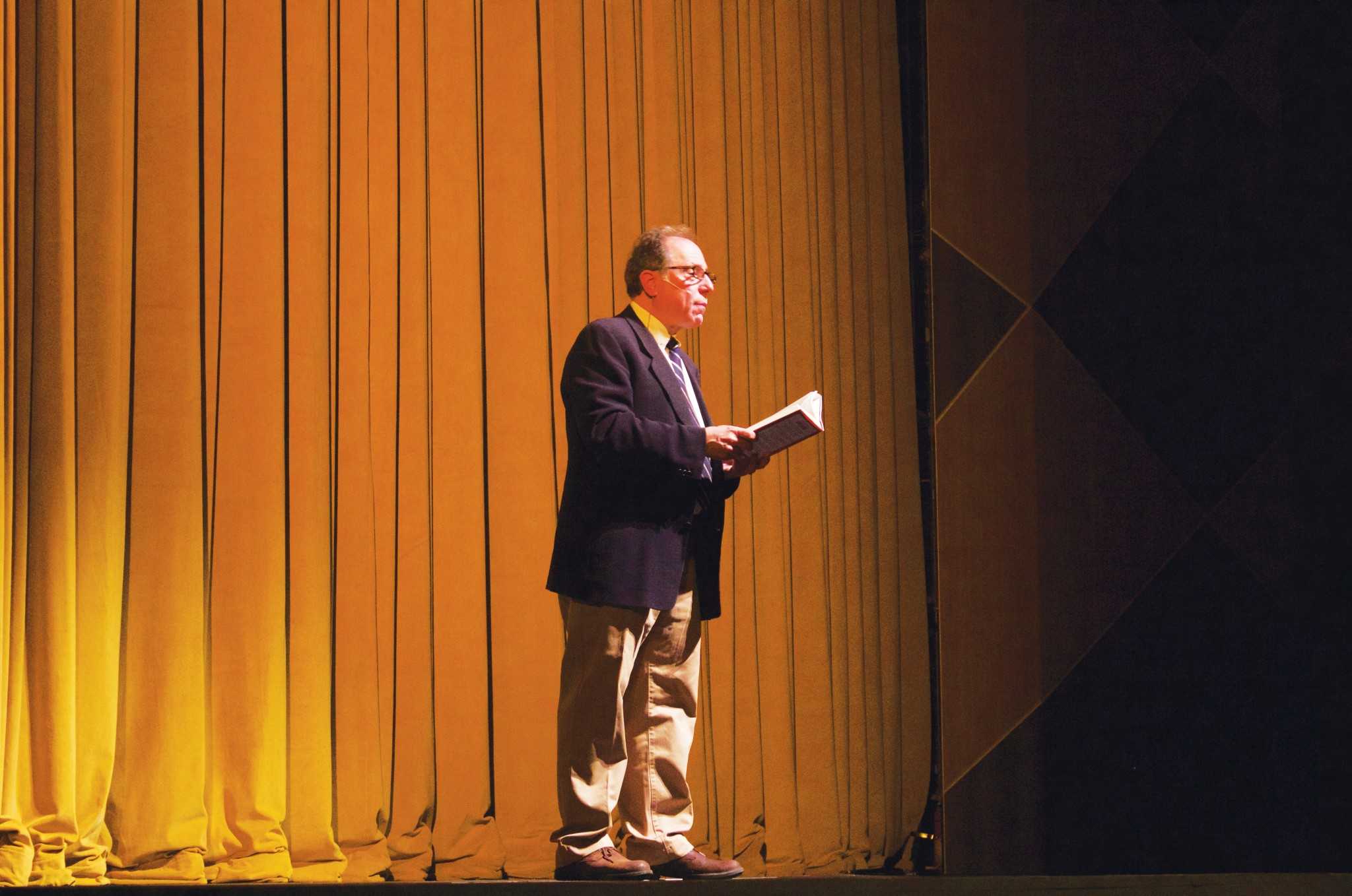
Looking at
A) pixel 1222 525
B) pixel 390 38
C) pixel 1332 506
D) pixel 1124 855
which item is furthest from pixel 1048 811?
pixel 390 38

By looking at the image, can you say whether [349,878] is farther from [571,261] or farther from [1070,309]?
[1070,309]

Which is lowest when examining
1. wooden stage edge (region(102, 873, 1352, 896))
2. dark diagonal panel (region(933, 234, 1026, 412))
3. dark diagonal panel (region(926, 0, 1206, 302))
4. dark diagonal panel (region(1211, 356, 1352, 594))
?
wooden stage edge (region(102, 873, 1352, 896))

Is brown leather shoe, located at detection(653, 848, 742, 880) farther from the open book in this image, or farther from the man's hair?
the man's hair

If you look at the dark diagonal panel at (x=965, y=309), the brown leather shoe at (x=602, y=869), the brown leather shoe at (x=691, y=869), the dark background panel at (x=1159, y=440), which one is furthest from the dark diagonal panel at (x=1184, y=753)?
the brown leather shoe at (x=602, y=869)

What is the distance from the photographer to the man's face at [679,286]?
7.68 feet

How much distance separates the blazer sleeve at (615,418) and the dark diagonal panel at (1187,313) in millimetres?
1498

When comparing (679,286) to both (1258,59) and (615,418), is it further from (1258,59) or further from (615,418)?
(1258,59)

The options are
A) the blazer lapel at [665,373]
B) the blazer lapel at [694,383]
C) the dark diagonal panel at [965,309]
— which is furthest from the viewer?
the dark diagonal panel at [965,309]

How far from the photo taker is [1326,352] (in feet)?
10.8

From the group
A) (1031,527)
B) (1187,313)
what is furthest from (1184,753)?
(1187,313)

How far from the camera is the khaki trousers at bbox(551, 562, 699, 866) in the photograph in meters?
2.13

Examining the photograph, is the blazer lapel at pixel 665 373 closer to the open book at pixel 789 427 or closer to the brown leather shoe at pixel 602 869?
the open book at pixel 789 427

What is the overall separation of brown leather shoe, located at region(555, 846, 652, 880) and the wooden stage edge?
0.6 inches

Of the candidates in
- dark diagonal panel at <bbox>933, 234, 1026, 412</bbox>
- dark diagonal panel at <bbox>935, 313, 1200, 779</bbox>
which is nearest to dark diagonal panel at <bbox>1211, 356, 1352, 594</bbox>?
dark diagonal panel at <bbox>935, 313, 1200, 779</bbox>
